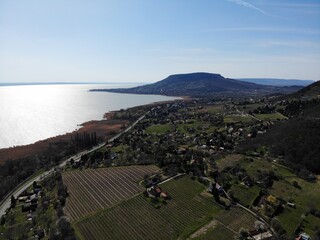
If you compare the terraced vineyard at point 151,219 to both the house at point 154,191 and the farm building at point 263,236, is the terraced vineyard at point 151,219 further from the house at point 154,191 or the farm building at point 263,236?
the farm building at point 263,236

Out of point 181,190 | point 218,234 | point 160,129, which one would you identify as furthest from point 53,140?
point 218,234

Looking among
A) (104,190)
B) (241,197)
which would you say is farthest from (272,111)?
(104,190)

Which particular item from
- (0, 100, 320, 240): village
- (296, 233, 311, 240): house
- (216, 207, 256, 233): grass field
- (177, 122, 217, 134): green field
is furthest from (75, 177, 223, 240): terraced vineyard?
(177, 122, 217, 134): green field

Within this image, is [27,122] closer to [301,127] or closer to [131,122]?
[131,122]

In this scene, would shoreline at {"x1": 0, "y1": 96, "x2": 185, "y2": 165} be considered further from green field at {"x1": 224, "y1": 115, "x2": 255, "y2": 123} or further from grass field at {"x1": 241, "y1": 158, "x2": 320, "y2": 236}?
grass field at {"x1": 241, "y1": 158, "x2": 320, "y2": 236}

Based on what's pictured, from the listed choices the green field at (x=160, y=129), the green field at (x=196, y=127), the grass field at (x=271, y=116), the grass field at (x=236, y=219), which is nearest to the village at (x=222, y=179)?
the grass field at (x=236, y=219)

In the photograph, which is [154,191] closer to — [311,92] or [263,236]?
[263,236]

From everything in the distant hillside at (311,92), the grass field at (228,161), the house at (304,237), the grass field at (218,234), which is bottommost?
the grass field at (218,234)
